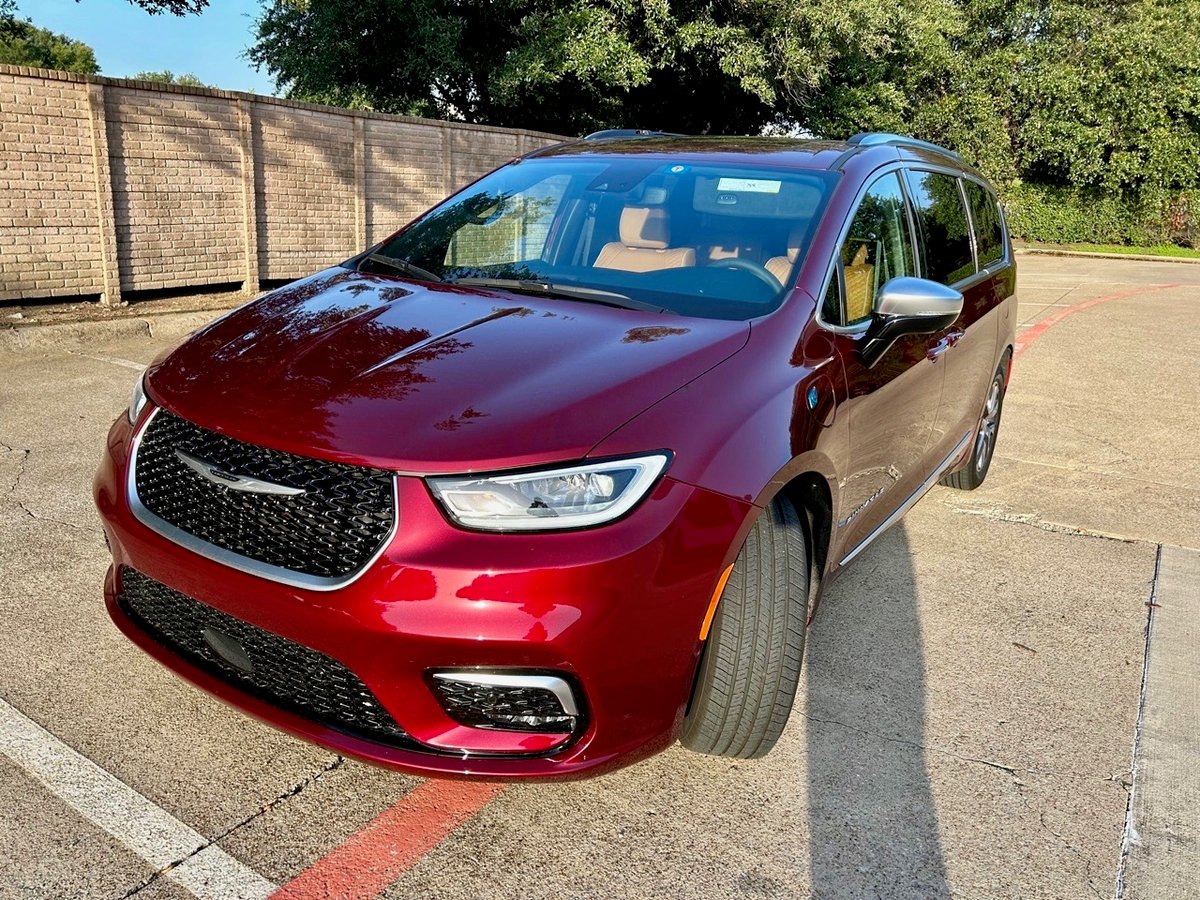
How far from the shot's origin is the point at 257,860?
2312 mm

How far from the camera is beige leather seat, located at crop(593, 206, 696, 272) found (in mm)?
3318

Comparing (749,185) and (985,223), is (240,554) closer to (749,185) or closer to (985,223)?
(749,185)

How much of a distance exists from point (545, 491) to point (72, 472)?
12.0 feet

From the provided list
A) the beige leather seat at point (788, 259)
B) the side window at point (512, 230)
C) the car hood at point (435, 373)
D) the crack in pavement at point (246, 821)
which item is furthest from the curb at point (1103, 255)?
the crack in pavement at point (246, 821)

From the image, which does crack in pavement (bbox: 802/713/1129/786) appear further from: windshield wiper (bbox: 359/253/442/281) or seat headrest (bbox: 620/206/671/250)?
windshield wiper (bbox: 359/253/442/281)

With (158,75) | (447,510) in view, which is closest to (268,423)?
(447,510)

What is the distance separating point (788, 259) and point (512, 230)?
113cm

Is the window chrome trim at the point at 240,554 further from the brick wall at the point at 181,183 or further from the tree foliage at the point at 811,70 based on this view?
the tree foliage at the point at 811,70

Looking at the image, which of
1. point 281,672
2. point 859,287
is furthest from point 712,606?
point 859,287

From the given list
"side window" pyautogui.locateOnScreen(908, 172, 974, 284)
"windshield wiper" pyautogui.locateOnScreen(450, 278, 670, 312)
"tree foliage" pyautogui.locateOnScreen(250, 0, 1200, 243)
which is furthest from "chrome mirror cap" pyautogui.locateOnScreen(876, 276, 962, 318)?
"tree foliage" pyautogui.locateOnScreen(250, 0, 1200, 243)

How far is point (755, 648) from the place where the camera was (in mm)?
2533

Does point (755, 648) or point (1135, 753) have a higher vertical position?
point (755, 648)

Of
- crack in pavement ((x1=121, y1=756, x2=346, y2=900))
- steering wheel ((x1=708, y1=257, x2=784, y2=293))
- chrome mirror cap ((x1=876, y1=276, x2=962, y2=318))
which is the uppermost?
steering wheel ((x1=708, y1=257, x2=784, y2=293))

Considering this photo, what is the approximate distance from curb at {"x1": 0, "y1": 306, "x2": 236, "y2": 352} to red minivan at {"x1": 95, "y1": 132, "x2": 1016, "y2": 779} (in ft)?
17.7
